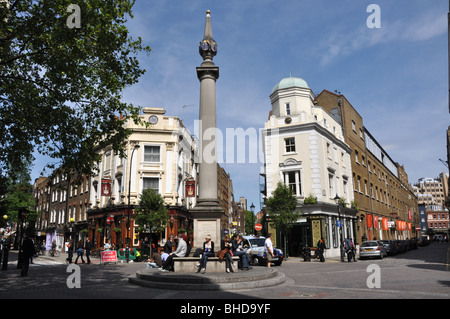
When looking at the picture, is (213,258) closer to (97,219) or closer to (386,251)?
(386,251)

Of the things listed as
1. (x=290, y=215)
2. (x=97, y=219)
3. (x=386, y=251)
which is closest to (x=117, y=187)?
(x=97, y=219)

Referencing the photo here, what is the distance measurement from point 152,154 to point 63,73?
23.1 m

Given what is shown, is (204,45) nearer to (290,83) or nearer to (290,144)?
(290,144)

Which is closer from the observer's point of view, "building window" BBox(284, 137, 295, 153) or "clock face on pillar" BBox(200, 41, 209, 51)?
"clock face on pillar" BBox(200, 41, 209, 51)

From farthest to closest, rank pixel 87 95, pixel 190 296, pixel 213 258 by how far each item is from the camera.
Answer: pixel 87 95 < pixel 213 258 < pixel 190 296

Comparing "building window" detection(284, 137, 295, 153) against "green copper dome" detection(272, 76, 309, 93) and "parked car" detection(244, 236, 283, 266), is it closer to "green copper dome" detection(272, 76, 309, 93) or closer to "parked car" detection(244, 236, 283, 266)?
"green copper dome" detection(272, 76, 309, 93)

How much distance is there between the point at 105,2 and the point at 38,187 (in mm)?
63825

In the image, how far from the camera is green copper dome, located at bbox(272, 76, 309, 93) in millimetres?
32406

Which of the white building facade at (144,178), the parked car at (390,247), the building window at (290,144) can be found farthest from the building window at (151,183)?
the parked car at (390,247)

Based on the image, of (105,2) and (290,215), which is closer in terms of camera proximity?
(105,2)

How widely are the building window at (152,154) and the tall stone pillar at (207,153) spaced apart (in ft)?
66.1

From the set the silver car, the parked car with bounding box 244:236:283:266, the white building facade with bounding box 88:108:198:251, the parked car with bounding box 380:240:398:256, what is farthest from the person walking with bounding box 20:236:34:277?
the parked car with bounding box 380:240:398:256

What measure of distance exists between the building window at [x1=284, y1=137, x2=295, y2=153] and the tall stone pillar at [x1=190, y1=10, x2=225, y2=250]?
1722 centimetres

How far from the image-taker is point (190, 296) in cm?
919
